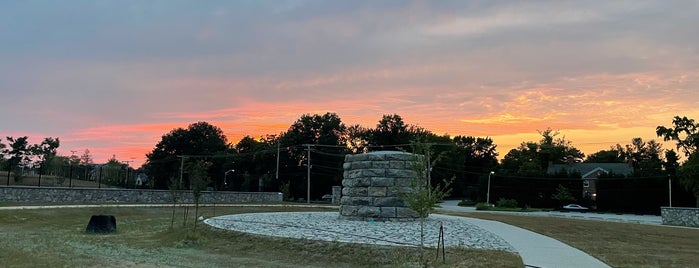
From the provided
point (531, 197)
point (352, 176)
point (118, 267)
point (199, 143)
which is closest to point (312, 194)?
point (199, 143)

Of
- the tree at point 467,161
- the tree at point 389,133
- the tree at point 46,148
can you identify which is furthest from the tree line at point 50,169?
the tree at point 467,161

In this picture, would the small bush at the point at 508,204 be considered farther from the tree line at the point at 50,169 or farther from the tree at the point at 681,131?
the tree line at the point at 50,169

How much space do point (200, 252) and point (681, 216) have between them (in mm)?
25364

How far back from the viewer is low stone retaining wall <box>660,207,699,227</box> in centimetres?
2550

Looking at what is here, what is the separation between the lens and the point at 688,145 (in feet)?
147

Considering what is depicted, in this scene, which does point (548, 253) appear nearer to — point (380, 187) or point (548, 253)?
point (548, 253)

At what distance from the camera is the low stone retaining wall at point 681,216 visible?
2550cm

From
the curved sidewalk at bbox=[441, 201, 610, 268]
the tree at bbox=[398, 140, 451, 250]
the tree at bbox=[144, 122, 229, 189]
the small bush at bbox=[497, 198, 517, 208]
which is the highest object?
the tree at bbox=[144, 122, 229, 189]

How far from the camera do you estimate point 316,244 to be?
38.7ft

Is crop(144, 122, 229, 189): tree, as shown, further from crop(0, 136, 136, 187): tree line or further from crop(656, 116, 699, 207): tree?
crop(656, 116, 699, 207): tree

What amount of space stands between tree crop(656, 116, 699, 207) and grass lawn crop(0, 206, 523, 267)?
34.4 meters

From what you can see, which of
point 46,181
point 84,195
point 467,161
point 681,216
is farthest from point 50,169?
point 467,161

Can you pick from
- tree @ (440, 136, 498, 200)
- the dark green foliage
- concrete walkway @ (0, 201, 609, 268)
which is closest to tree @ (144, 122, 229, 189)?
tree @ (440, 136, 498, 200)

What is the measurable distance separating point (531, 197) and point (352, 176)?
46.9m
